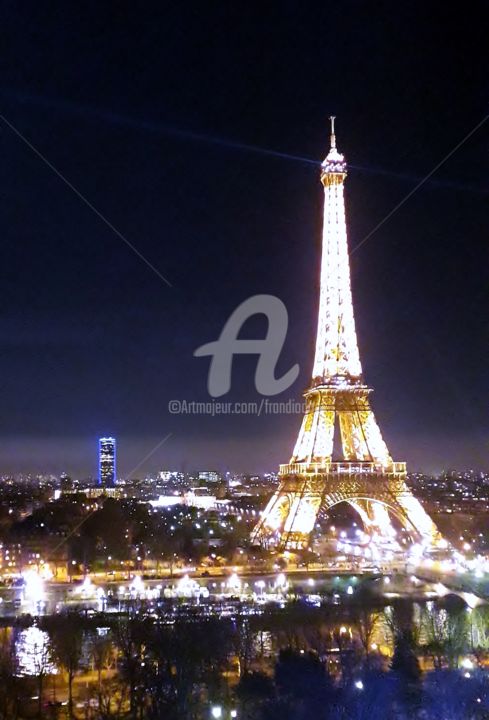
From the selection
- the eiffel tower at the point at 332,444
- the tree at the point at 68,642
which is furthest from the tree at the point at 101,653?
the eiffel tower at the point at 332,444

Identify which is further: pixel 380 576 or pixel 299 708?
pixel 380 576

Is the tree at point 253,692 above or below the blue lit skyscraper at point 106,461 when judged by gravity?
below

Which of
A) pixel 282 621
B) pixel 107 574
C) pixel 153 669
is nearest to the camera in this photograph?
pixel 153 669

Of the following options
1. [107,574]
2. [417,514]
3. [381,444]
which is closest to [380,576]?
[417,514]

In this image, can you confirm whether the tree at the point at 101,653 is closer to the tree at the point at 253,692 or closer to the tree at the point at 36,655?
the tree at the point at 36,655

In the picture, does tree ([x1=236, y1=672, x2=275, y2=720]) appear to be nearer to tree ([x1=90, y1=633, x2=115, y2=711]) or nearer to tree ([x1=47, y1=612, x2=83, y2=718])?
tree ([x1=90, y1=633, x2=115, y2=711])

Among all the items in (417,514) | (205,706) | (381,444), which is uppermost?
(381,444)

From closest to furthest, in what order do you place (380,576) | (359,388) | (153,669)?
(153,669)
(380,576)
(359,388)

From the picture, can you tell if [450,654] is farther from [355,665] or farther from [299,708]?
[299,708]
